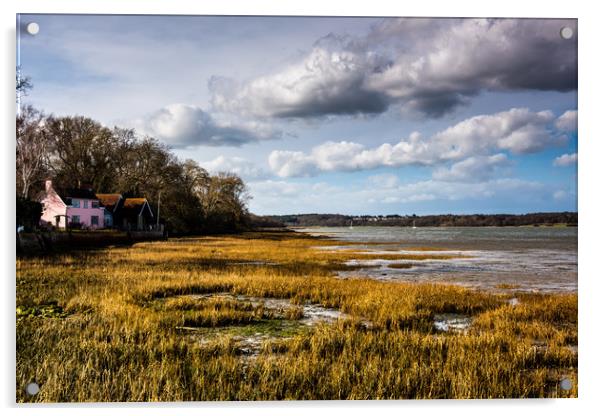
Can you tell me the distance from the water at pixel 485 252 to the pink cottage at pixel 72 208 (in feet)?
6.97

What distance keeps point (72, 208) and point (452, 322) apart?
12.3 ft

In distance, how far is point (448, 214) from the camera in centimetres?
515

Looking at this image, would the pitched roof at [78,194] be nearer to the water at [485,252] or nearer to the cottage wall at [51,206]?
the cottage wall at [51,206]

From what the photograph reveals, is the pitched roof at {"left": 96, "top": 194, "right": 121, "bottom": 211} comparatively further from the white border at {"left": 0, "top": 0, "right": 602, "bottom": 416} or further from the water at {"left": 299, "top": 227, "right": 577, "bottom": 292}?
the water at {"left": 299, "top": 227, "right": 577, "bottom": 292}

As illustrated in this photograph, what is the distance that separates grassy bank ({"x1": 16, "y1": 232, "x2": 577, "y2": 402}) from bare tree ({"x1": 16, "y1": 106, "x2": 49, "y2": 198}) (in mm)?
744

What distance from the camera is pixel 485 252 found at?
5359 millimetres

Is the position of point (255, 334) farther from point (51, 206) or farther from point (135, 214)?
point (51, 206)

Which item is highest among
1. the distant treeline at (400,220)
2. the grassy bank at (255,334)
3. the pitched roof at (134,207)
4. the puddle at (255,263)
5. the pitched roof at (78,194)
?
the pitched roof at (78,194)

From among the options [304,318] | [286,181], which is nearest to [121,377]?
[304,318]

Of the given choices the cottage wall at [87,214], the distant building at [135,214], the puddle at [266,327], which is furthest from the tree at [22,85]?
the puddle at [266,327]

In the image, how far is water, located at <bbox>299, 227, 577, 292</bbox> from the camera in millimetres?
4688

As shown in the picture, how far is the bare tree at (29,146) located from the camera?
174 inches

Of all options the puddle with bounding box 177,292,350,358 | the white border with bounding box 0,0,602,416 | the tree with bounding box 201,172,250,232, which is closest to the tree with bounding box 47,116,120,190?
the white border with bounding box 0,0,602,416

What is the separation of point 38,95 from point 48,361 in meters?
2.31
